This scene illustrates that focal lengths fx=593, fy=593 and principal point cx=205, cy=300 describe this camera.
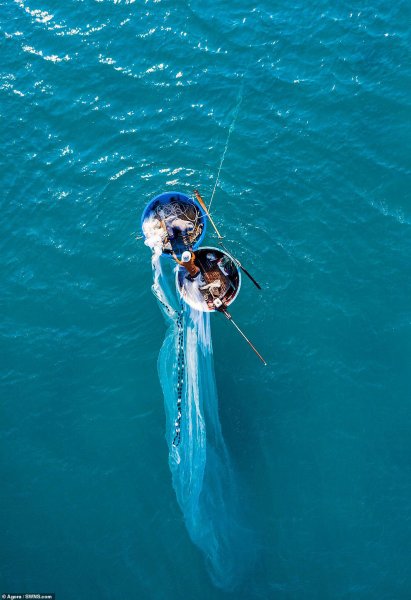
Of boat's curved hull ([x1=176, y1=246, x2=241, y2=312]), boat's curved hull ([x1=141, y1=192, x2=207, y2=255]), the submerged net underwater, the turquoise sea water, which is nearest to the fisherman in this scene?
boat's curved hull ([x1=176, y1=246, x2=241, y2=312])

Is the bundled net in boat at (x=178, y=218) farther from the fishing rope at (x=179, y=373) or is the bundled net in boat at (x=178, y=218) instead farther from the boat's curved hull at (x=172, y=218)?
the fishing rope at (x=179, y=373)

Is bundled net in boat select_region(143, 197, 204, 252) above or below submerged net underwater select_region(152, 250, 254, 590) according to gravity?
above

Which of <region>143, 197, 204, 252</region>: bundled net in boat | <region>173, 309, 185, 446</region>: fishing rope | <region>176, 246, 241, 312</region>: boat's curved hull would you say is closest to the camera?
<region>173, 309, 185, 446</region>: fishing rope

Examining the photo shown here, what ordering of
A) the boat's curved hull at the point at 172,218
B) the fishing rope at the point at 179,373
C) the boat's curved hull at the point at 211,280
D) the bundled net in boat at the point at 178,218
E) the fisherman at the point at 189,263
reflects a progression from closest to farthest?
the fisherman at the point at 189,263, the fishing rope at the point at 179,373, the boat's curved hull at the point at 211,280, the boat's curved hull at the point at 172,218, the bundled net in boat at the point at 178,218

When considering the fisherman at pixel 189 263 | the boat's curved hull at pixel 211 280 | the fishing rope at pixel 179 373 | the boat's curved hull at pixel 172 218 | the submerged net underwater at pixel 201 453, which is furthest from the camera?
the boat's curved hull at pixel 172 218

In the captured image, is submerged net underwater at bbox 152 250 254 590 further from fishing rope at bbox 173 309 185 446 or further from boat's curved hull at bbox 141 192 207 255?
boat's curved hull at bbox 141 192 207 255

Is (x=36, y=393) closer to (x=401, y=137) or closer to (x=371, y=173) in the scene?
(x=371, y=173)

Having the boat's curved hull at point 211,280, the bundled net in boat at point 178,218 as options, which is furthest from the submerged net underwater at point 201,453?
the bundled net in boat at point 178,218

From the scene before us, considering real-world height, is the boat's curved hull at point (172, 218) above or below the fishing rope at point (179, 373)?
above
